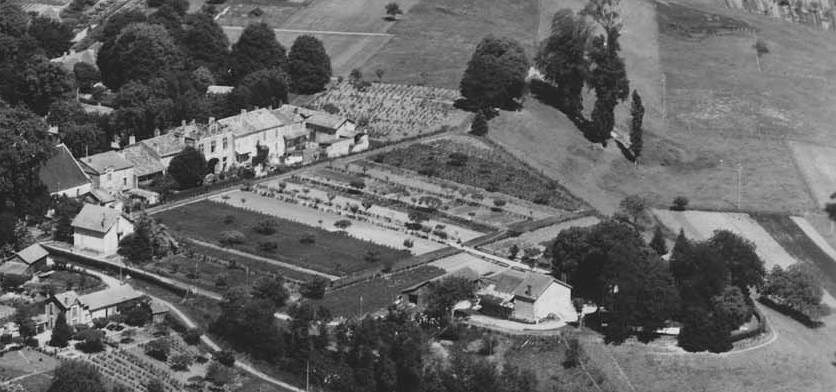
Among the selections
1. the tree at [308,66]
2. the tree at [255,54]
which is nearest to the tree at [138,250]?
the tree at [308,66]

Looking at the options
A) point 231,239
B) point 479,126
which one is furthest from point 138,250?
point 479,126

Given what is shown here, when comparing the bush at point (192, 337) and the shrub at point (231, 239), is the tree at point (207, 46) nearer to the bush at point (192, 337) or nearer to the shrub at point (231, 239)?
the shrub at point (231, 239)

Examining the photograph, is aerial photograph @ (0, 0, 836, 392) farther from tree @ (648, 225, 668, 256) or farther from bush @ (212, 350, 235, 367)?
tree @ (648, 225, 668, 256)

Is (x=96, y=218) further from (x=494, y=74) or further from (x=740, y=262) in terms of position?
(x=494, y=74)

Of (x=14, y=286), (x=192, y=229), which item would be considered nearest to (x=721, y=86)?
(x=192, y=229)

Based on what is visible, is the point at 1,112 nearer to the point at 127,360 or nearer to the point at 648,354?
the point at 127,360

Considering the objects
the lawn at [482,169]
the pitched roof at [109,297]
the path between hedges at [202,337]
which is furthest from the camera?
the lawn at [482,169]
